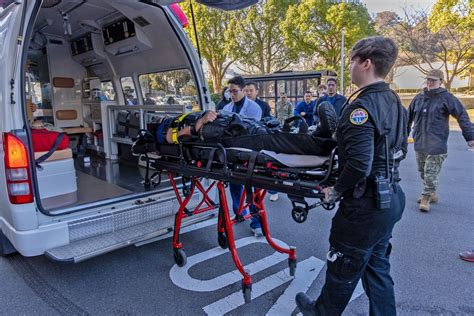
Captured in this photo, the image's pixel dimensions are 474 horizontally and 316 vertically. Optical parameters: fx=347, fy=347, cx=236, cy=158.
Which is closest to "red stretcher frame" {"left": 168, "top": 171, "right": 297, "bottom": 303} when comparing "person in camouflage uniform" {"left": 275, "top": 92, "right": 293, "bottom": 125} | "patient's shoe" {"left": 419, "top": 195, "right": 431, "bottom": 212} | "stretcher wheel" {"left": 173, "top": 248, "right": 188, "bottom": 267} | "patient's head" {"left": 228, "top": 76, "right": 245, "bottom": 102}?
"stretcher wheel" {"left": 173, "top": 248, "right": 188, "bottom": 267}

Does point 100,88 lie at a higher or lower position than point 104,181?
higher

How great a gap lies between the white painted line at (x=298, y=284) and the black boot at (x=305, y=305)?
0.18 meters

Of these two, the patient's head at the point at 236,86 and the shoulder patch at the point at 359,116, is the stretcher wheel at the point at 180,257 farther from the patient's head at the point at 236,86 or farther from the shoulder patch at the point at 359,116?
the shoulder patch at the point at 359,116

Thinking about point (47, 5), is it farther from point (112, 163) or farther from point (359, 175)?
point (359, 175)

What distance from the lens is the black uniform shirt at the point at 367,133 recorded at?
1.82 m

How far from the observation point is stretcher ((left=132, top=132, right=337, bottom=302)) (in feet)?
6.93

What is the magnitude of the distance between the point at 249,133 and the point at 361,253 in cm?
111

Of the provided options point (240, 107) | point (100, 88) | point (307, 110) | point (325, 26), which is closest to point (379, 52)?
point (240, 107)

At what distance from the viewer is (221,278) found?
311 centimetres

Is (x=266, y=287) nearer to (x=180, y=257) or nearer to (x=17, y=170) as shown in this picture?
(x=180, y=257)

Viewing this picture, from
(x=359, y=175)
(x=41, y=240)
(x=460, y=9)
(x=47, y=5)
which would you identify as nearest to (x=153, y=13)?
(x=47, y=5)

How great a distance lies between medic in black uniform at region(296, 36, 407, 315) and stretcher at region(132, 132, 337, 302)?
0.16 m

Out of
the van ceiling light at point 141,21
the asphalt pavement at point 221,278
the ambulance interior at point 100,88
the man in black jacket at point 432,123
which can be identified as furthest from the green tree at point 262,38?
the asphalt pavement at point 221,278

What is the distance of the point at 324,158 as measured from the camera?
7.04 feet
